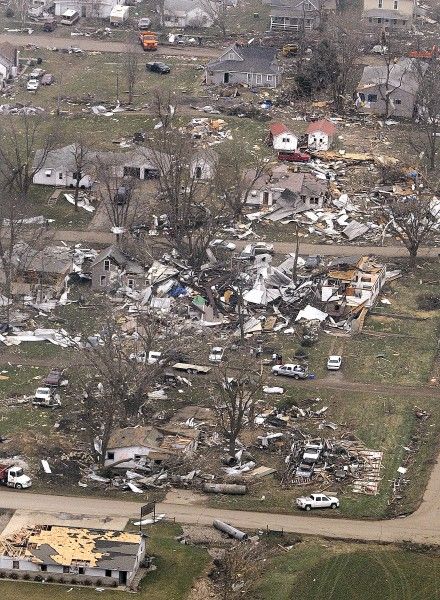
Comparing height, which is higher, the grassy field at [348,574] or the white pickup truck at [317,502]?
the white pickup truck at [317,502]

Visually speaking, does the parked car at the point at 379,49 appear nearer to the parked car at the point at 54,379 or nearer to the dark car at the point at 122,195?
the dark car at the point at 122,195

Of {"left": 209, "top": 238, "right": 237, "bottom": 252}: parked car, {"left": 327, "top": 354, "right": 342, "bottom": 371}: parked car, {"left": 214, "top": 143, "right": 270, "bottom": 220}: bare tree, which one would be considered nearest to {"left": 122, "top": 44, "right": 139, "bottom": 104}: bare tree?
{"left": 214, "top": 143, "right": 270, "bottom": 220}: bare tree

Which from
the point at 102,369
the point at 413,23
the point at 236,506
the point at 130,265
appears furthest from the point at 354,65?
the point at 236,506

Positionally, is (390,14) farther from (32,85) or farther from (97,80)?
(32,85)

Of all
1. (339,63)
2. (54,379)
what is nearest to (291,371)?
(54,379)

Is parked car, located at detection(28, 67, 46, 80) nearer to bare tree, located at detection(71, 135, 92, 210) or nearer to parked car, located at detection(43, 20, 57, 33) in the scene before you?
parked car, located at detection(43, 20, 57, 33)

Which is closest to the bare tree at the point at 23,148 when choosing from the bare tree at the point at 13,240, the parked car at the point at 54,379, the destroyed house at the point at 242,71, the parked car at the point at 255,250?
the bare tree at the point at 13,240

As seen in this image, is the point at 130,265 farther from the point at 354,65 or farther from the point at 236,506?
the point at 354,65
